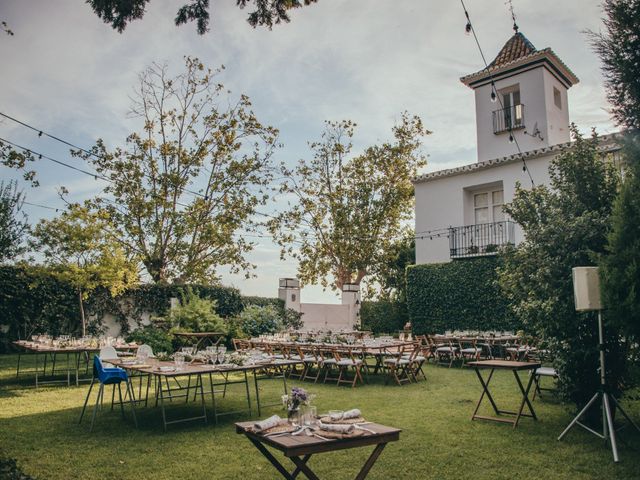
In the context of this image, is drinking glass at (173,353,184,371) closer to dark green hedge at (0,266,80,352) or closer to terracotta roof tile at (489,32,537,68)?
dark green hedge at (0,266,80,352)

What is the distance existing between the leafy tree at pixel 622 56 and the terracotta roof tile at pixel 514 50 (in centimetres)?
1281

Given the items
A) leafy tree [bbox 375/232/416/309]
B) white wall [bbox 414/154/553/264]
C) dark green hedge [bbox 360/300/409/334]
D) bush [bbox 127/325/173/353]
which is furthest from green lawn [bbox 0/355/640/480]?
leafy tree [bbox 375/232/416/309]

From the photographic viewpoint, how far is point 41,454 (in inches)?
190

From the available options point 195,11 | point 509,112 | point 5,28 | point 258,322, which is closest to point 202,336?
point 258,322

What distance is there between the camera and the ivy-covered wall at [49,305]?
521 inches

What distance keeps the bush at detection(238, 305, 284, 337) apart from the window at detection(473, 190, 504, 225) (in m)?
7.26

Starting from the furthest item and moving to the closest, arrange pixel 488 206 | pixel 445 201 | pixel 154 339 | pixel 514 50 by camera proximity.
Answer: pixel 514 50, pixel 445 201, pixel 488 206, pixel 154 339

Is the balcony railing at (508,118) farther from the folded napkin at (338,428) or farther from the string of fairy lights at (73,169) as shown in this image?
the folded napkin at (338,428)

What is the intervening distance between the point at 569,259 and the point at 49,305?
13.1 meters

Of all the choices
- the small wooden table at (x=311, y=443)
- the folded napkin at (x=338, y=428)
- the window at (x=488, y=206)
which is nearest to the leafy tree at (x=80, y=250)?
the small wooden table at (x=311, y=443)

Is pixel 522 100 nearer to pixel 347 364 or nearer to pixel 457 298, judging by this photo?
pixel 457 298

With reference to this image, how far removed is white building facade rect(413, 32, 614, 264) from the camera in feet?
50.5

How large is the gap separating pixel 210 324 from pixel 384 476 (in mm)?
11496

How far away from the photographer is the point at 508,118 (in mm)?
A: 16375
